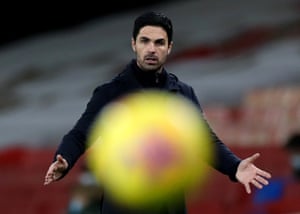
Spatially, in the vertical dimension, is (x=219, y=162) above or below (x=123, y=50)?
above

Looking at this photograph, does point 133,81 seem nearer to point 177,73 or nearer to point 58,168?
point 58,168

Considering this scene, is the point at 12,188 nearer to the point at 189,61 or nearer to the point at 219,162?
the point at 219,162

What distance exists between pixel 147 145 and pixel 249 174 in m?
0.36

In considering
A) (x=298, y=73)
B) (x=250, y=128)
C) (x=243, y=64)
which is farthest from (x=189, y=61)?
(x=250, y=128)

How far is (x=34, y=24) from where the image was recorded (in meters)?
20.0

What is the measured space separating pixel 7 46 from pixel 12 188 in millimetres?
11456

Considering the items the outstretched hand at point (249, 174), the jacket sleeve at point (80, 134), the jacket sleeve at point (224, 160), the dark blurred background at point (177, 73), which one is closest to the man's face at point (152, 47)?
the jacket sleeve at point (80, 134)

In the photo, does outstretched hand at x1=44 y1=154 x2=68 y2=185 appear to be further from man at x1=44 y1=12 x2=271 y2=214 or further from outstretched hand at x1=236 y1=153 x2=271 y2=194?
outstretched hand at x1=236 y1=153 x2=271 y2=194

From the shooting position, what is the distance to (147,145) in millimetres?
3588

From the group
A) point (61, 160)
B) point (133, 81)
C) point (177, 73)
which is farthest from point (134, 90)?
point (177, 73)

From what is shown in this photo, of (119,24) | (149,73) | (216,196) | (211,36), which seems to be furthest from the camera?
(119,24)

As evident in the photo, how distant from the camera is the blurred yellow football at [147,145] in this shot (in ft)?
11.7

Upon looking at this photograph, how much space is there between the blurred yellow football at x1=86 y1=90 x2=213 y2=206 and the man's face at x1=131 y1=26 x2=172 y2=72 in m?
0.10

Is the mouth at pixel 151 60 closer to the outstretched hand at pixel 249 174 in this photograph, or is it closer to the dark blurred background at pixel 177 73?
the outstretched hand at pixel 249 174
